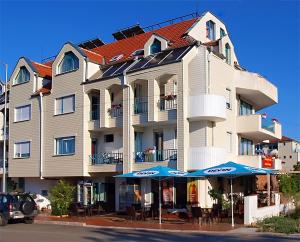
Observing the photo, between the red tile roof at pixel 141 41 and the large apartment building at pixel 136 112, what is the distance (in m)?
0.15

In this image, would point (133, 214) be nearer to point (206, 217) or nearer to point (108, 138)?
point (206, 217)

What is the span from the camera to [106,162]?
3278cm

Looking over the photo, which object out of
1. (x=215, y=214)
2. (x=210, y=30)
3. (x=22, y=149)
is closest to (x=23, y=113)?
(x=22, y=149)

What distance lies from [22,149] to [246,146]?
17417mm

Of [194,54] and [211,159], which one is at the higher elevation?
[194,54]

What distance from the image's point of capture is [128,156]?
30.7 meters

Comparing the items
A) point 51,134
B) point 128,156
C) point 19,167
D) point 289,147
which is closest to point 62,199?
point 128,156

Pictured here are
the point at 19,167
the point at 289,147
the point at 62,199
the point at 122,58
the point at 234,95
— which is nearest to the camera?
the point at 62,199

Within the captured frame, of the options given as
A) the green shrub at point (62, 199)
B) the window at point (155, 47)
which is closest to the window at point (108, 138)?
the green shrub at point (62, 199)

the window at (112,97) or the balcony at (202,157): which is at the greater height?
the window at (112,97)

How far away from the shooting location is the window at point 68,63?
35072 mm

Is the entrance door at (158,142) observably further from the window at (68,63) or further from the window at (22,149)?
the window at (22,149)

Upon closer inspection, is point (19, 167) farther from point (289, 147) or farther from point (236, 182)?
point (289, 147)

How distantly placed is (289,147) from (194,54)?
84204 millimetres
